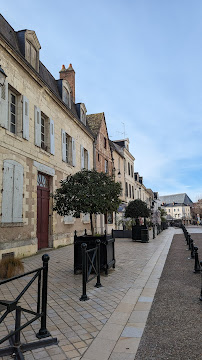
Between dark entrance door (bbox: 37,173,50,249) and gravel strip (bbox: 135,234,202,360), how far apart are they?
254 inches

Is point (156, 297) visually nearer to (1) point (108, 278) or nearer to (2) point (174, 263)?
(1) point (108, 278)

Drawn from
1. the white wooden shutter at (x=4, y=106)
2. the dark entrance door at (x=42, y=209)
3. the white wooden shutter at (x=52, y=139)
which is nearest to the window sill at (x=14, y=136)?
the white wooden shutter at (x=4, y=106)

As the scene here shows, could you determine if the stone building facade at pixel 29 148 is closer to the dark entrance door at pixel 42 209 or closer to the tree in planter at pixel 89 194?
the dark entrance door at pixel 42 209

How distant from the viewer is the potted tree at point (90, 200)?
6.37m

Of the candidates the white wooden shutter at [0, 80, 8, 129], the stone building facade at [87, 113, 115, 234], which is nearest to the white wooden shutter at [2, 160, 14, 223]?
the white wooden shutter at [0, 80, 8, 129]

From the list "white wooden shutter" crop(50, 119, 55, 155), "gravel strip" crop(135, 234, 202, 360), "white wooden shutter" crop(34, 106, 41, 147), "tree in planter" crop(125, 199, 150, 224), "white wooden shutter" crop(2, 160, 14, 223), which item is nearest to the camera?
"gravel strip" crop(135, 234, 202, 360)

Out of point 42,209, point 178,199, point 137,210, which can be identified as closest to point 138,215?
point 137,210

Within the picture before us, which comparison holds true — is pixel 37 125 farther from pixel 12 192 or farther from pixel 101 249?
pixel 101 249

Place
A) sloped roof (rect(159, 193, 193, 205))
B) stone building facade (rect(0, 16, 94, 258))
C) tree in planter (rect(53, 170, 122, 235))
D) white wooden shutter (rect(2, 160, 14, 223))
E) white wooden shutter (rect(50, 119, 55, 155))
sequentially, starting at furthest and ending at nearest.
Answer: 1. sloped roof (rect(159, 193, 193, 205))
2. white wooden shutter (rect(50, 119, 55, 155))
3. stone building facade (rect(0, 16, 94, 258))
4. white wooden shutter (rect(2, 160, 14, 223))
5. tree in planter (rect(53, 170, 122, 235))

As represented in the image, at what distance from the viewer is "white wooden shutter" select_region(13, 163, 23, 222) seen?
28.7 feet

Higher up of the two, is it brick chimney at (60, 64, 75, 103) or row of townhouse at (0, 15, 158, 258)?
brick chimney at (60, 64, 75, 103)

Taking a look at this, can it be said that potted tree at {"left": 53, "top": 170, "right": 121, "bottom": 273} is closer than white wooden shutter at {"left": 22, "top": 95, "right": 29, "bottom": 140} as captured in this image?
Yes

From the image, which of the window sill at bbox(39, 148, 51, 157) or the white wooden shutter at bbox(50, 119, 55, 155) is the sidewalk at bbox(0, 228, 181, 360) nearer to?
the window sill at bbox(39, 148, 51, 157)

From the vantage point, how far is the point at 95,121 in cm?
2112
